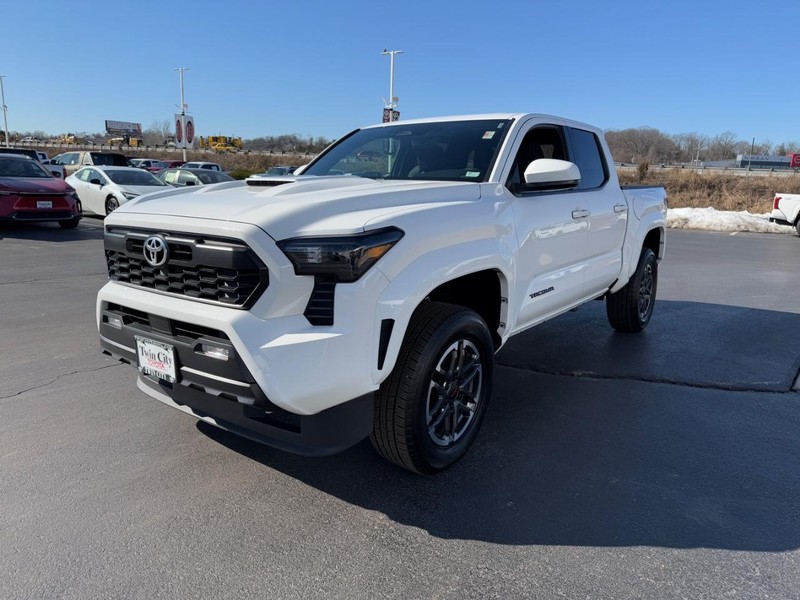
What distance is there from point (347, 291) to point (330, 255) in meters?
0.17

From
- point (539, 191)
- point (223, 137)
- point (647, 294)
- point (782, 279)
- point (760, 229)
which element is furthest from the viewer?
point (223, 137)

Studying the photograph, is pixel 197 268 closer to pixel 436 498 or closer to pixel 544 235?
pixel 436 498

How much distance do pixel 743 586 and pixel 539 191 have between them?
2.50 m

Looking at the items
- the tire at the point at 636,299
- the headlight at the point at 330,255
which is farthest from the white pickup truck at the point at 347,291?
the tire at the point at 636,299

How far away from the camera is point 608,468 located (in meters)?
3.38

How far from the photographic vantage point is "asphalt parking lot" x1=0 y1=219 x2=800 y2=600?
96.5 inches

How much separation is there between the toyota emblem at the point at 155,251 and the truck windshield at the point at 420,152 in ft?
5.75

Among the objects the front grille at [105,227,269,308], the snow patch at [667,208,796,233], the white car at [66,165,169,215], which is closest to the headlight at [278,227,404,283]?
the front grille at [105,227,269,308]

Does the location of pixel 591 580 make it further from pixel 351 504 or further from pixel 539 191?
pixel 539 191

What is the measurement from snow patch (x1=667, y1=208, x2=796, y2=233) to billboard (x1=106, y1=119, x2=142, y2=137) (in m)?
96.7

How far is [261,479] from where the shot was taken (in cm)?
320

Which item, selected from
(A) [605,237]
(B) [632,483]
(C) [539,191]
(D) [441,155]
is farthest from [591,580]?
(A) [605,237]

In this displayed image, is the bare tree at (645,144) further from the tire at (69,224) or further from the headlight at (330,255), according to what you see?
the headlight at (330,255)

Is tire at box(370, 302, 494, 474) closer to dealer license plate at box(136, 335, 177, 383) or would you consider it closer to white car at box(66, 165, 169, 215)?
dealer license plate at box(136, 335, 177, 383)
